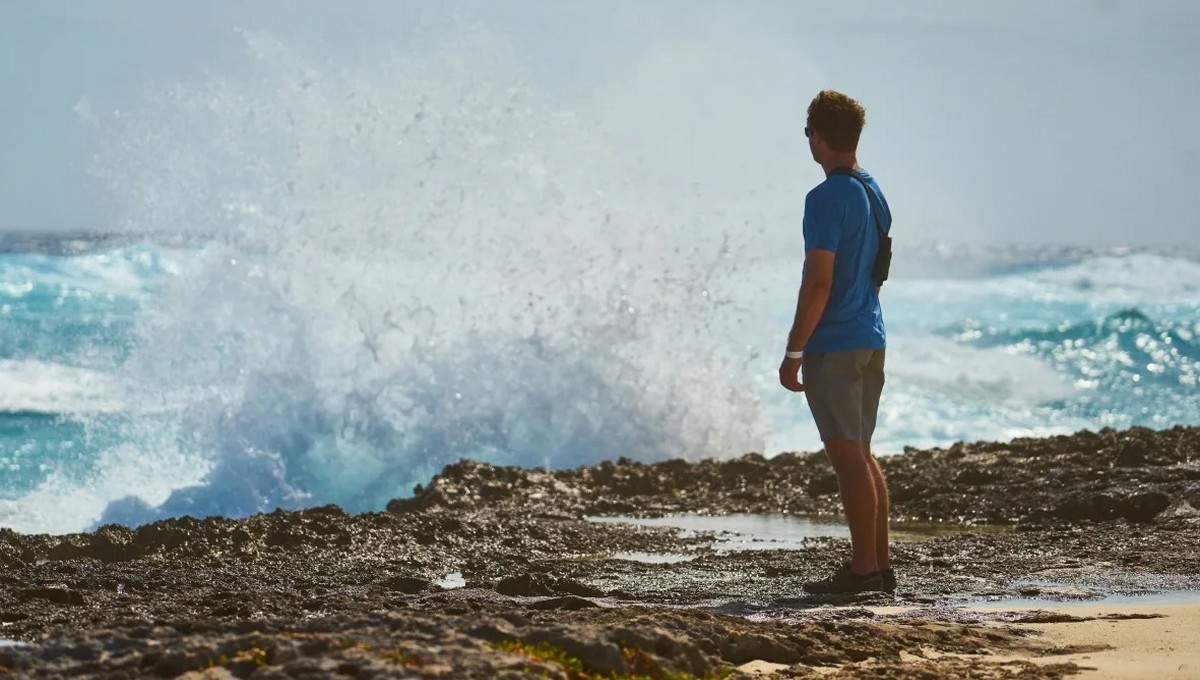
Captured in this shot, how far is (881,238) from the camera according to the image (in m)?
6.73

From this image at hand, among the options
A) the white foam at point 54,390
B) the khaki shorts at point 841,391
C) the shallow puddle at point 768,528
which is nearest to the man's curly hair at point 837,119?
the khaki shorts at point 841,391

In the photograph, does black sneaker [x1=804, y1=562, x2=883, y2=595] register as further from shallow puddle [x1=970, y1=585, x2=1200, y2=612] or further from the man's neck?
the man's neck

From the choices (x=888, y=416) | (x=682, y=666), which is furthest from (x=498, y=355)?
(x=682, y=666)

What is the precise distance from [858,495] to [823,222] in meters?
1.11

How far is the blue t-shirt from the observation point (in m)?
6.50

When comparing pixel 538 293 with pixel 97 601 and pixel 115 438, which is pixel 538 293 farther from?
pixel 97 601

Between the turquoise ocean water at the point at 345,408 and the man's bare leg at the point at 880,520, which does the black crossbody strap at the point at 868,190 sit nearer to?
the man's bare leg at the point at 880,520

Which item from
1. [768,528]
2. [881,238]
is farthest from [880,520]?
[768,528]

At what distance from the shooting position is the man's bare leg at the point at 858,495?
258 inches

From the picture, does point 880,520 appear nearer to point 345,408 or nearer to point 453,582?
point 453,582

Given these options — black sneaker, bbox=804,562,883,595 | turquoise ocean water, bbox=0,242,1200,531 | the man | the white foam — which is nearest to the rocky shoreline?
black sneaker, bbox=804,562,883,595

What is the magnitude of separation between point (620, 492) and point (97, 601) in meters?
5.10

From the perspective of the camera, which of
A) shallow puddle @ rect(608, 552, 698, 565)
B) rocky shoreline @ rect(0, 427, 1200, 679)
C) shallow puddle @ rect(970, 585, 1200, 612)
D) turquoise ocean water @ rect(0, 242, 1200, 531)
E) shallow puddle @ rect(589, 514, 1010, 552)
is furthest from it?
turquoise ocean water @ rect(0, 242, 1200, 531)

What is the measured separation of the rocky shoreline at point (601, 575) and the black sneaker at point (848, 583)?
0.13 m
